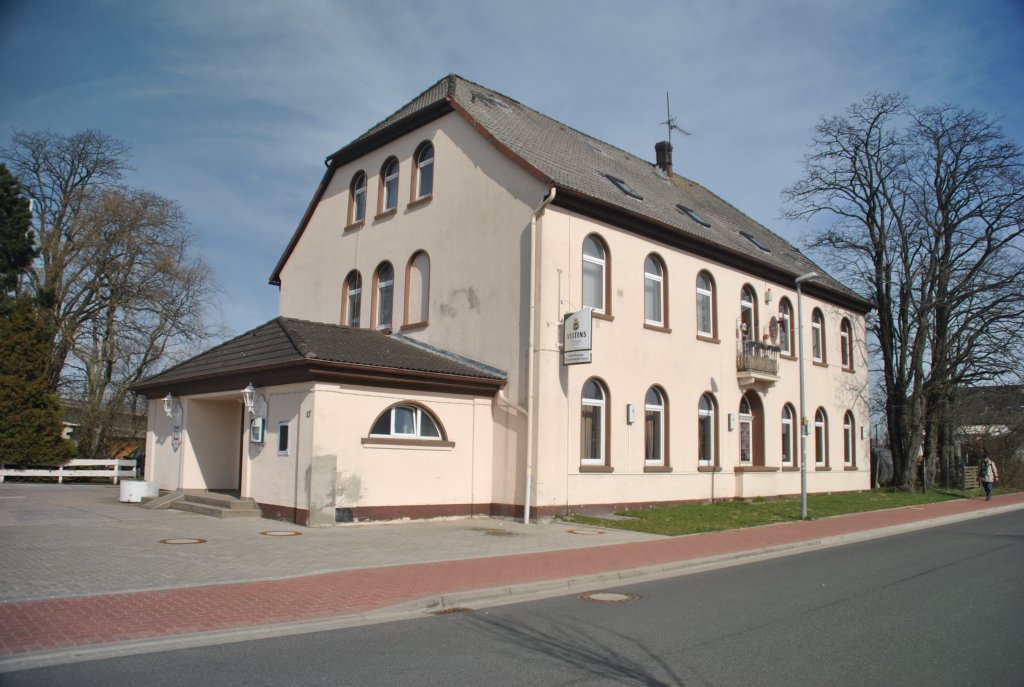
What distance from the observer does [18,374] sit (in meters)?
26.0

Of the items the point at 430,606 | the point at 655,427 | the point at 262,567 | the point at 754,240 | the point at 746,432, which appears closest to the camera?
the point at 430,606

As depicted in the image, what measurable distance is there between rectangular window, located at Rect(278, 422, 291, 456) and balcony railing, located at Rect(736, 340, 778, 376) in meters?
13.6

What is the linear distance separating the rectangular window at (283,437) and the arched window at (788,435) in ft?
55.0

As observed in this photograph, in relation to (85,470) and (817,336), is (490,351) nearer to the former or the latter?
(817,336)

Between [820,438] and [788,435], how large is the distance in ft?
9.19

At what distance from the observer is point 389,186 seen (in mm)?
21812

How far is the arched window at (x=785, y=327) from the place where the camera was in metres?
25.2

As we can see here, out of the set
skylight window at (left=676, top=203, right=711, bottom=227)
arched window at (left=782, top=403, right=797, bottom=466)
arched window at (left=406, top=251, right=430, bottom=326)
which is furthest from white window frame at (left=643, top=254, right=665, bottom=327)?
arched window at (left=782, top=403, right=797, bottom=466)

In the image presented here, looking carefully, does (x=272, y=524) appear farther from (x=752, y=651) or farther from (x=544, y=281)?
(x=752, y=651)

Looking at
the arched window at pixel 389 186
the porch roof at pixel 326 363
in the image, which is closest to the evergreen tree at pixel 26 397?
the porch roof at pixel 326 363

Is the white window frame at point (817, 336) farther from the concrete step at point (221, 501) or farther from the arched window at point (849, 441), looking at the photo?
the concrete step at point (221, 501)

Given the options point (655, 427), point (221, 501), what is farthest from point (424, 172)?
point (221, 501)

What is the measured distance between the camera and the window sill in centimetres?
1526

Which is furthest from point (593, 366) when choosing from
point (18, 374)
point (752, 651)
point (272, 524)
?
point (18, 374)
